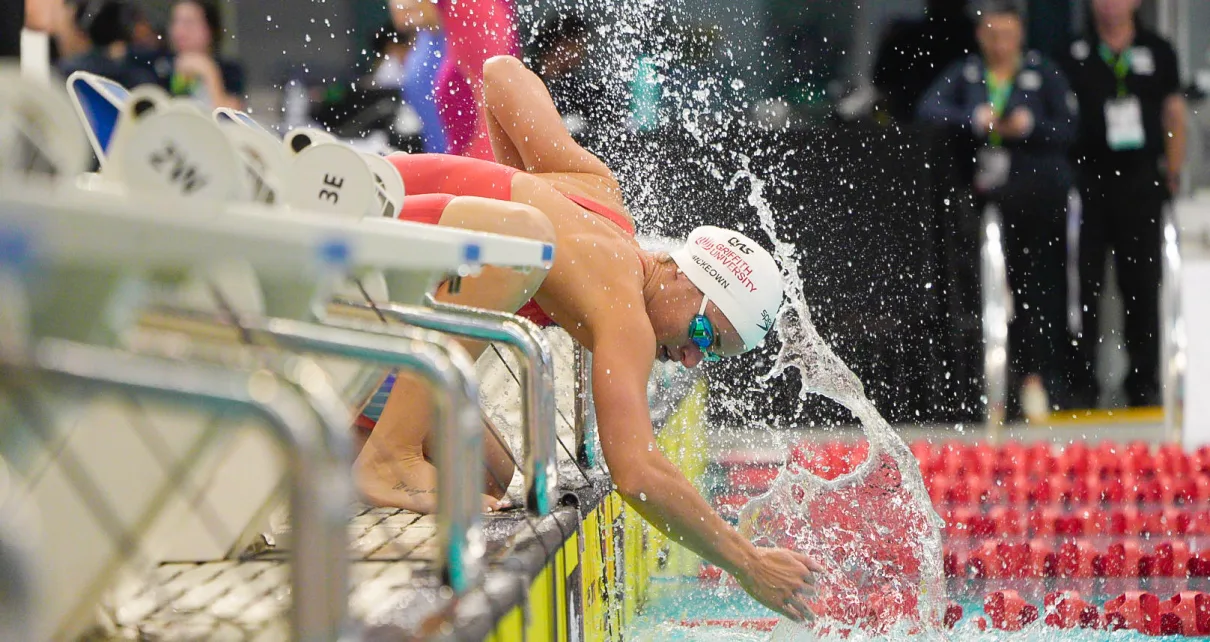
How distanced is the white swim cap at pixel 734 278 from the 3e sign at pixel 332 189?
1.18 metres

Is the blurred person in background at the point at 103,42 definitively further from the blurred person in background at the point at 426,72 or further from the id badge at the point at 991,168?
the id badge at the point at 991,168

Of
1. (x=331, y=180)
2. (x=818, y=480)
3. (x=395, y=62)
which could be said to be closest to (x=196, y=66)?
(x=395, y=62)

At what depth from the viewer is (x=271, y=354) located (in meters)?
1.09

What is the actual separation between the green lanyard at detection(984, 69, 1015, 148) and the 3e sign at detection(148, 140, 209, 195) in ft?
18.3

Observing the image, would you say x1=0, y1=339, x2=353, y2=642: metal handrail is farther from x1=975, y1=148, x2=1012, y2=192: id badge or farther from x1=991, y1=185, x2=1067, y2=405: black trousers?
x1=991, y1=185, x2=1067, y2=405: black trousers

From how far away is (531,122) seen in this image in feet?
9.30

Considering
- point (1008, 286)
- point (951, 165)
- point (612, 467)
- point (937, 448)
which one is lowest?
point (612, 467)

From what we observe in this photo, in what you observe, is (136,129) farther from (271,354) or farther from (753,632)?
(753,632)

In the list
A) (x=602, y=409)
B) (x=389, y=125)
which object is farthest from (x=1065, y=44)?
(x=602, y=409)

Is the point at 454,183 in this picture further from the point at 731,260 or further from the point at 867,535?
the point at 867,535

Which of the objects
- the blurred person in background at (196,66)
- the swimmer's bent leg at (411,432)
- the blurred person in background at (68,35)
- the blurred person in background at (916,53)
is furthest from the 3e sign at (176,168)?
the blurred person in background at (916,53)

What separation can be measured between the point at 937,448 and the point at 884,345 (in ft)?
1.93

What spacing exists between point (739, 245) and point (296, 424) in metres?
1.83

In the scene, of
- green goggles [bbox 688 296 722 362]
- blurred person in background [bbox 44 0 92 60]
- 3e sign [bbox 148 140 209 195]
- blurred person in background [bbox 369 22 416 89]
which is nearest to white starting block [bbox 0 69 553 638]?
3e sign [bbox 148 140 209 195]
